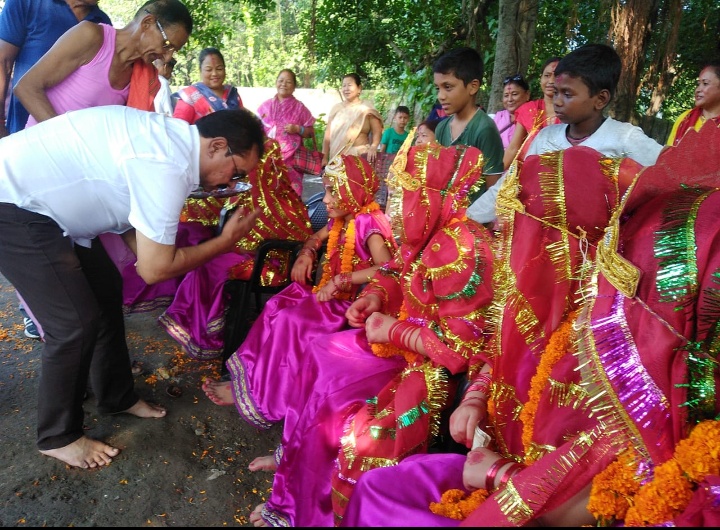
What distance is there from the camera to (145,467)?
7.70 feet

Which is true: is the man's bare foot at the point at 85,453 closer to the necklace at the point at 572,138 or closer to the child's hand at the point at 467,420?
the child's hand at the point at 467,420

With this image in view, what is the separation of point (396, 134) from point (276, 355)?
618cm

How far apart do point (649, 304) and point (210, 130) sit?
64.6 inches

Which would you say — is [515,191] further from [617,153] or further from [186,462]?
[186,462]

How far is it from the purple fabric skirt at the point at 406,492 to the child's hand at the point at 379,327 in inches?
23.3

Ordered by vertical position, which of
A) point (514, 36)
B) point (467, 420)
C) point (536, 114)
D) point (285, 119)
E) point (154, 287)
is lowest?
point (154, 287)

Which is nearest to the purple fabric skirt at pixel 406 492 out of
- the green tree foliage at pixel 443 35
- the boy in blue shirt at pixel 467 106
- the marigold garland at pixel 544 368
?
the marigold garland at pixel 544 368

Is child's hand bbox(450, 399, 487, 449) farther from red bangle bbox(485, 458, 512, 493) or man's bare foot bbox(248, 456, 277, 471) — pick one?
man's bare foot bbox(248, 456, 277, 471)

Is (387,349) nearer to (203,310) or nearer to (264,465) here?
(264,465)

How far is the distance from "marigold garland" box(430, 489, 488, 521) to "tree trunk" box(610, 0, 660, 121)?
5083 millimetres

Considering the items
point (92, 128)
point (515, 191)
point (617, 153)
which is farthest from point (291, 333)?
point (617, 153)

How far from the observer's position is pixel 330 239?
118 inches

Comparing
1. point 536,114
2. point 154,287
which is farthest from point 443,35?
point 154,287

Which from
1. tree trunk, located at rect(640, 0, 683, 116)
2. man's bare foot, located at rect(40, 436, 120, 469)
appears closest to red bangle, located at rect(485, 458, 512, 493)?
man's bare foot, located at rect(40, 436, 120, 469)
